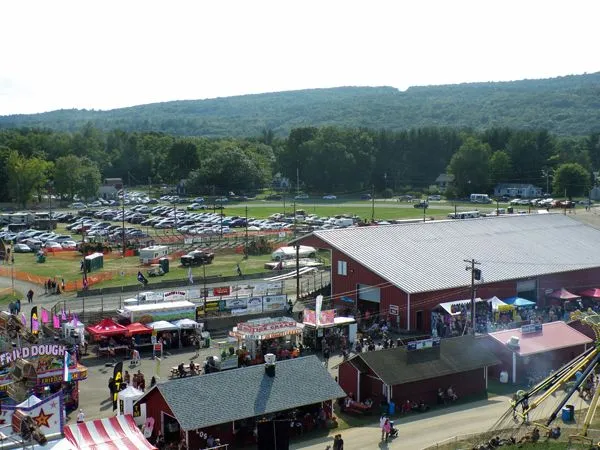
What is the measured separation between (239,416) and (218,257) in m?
42.4

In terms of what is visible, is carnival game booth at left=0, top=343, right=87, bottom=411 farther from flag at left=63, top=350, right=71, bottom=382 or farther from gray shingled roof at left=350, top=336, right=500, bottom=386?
gray shingled roof at left=350, top=336, right=500, bottom=386

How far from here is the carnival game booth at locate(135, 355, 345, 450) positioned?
87.5 feet

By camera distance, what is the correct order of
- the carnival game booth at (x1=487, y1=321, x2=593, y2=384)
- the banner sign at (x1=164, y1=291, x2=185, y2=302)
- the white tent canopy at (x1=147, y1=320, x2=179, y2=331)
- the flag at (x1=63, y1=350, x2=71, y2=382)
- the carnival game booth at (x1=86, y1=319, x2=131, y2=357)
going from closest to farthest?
the flag at (x1=63, y1=350, x2=71, y2=382) < the carnival game booth at (x1=487, y1=321, x2=593, y2=384) < the carnival game booth at (x1=86, y1=319, x2=131, y2=357) < the white tent canopy at (x1=147, y1=320, x2=179, y2=331) < the banner sign at (x1=164, y1=291, x2=185, y2=302)

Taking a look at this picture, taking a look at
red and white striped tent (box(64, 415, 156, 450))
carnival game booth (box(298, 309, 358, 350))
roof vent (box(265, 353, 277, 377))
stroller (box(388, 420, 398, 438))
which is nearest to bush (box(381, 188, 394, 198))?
carnival game booth (box(298, 309, 358, 350))

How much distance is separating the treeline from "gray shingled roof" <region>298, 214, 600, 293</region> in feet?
240

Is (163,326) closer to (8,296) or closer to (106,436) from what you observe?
(8,296)

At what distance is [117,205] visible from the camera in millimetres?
118938

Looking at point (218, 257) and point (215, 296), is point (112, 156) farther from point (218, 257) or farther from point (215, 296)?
point (215, 296)

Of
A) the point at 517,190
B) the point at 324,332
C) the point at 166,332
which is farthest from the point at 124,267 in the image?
the point at 517,190

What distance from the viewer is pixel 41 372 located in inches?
1188

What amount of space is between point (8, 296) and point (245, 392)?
2927 centimetres

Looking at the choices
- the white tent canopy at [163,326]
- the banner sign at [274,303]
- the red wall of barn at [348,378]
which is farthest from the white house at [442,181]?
the red wall of barn at [348,378]

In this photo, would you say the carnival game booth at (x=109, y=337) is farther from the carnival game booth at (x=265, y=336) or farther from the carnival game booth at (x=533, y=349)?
the carnival game booth at (x=533, y=349)

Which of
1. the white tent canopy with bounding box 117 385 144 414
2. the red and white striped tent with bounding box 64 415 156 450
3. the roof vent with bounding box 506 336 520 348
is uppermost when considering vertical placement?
the red and white striped tent with bounding box 64 415 156 450
